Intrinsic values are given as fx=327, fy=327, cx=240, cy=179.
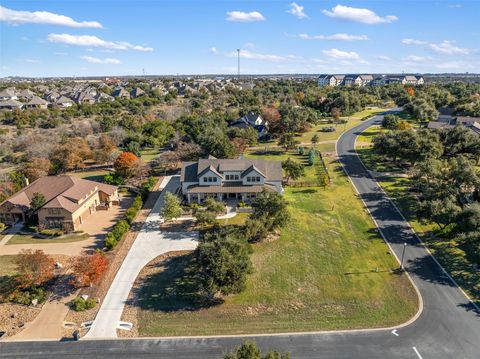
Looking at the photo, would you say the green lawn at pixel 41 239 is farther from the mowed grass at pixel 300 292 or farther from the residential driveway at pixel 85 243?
the mowed grass at pixel 300 292

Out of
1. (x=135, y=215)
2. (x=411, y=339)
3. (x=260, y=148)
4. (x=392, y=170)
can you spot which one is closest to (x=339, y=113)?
(x=260, y=148)

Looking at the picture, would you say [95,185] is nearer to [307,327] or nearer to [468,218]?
[307,327]

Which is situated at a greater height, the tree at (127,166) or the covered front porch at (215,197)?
the tree at (127,166)

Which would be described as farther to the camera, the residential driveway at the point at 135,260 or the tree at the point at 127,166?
the tree at the point at 127,166

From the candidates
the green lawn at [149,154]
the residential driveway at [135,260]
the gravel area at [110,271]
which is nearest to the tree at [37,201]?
the gravel area at [110,271]

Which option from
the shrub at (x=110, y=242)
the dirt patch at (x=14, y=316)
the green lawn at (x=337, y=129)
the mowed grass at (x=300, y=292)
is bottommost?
the dirt patch at (x=14, y=316)

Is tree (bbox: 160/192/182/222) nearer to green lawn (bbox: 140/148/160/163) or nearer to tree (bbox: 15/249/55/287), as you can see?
tree (bbox: 15/249/55/287)

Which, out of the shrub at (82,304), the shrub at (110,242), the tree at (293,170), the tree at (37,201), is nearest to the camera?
the shrub at (82,304)

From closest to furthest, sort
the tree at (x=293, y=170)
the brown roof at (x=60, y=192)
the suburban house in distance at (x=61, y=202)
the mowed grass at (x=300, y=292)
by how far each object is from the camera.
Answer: the mowed grass at (x=300, y=292) → the suburban house in distance at (x=61, y=202) → the brown roof at (x=60, y=192) → the tree at (x=293, y=170)

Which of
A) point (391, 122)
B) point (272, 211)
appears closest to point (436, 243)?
point (272, 211)
